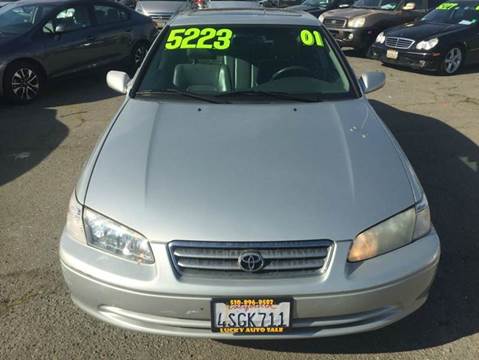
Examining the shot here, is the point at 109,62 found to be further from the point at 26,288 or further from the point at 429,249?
the point at 429,249

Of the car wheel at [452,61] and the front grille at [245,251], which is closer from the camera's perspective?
→ the front grille at [245,251]

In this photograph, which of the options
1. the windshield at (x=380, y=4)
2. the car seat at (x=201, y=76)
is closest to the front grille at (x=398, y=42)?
the windshield at (x=380, y=4)

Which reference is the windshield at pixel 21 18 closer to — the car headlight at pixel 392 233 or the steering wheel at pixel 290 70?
the steering wheel at pixel 290 70

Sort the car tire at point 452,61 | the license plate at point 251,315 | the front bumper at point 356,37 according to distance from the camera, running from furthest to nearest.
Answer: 1. the front bumper at point 356,37
2. the car tire at point 452,61
3. the license plate at point 251,315

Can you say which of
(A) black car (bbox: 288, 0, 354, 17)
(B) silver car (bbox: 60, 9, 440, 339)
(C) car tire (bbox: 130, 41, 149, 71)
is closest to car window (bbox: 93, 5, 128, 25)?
(C) car tire (bbox: 130, 41, 149, 71)

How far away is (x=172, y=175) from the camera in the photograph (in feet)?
7.95

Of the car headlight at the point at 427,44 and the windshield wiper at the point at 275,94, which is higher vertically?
the windshield wiper at the point at 275,94

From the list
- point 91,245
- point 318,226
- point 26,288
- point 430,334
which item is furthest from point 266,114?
point 26,288

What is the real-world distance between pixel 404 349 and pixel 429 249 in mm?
607

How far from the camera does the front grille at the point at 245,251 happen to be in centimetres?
206

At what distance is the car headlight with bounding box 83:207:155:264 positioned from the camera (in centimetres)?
213

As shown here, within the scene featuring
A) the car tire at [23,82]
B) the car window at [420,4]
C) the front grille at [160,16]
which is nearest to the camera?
the car tire at [23,82]

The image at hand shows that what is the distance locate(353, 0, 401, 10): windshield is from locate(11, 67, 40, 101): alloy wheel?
820 cm

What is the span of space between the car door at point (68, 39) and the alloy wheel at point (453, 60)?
6.48 metres
